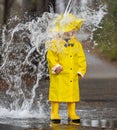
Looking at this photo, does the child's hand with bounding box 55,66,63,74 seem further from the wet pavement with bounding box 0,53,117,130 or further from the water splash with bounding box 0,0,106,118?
the wet pavement with bounding box 0,53,117,130

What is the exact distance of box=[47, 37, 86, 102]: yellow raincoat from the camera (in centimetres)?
923

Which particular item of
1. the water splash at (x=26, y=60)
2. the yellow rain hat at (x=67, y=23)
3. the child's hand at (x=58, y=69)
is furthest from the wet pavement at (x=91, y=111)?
the yellow rain hat at (x=67, y=23)

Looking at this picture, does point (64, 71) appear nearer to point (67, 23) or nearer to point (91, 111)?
point (67, 23)

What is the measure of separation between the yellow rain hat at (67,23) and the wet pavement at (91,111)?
1441 mm

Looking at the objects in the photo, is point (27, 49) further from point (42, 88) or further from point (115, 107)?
point (115, 107)

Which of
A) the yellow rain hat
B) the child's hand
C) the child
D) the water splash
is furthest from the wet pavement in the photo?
the yellow rain hat

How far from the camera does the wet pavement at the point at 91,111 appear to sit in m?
8.92

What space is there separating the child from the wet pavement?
1.24 ft

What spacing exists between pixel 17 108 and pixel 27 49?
22.0 feet

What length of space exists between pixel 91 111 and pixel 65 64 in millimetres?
2139

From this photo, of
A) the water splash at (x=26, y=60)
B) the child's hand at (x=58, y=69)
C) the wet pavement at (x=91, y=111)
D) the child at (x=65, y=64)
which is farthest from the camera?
the water splash at (x=26, y=60)

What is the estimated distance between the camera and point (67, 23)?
9.30 meters

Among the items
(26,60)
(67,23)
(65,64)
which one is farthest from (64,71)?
(26,60)

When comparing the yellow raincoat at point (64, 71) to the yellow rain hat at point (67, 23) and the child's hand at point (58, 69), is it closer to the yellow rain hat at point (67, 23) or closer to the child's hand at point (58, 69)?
the child's hand at point (58, 69)
